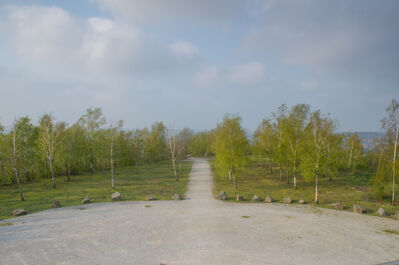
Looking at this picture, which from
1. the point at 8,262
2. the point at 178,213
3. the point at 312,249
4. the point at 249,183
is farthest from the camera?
the point at 249,183

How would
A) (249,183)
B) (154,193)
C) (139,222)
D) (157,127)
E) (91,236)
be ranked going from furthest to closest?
(157,127) → (249,183) → (154,193) → (139,222) → (91,236)

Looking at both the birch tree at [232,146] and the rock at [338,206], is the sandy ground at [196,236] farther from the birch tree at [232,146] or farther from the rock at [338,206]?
the birch tree at [232,146]

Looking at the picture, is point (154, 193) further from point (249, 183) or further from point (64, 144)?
point (64, 144)

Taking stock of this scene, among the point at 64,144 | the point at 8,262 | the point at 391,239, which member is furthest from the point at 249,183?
the point at 64,144

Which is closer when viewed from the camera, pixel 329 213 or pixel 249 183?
pixel 329 213

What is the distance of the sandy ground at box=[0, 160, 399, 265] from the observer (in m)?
10.2

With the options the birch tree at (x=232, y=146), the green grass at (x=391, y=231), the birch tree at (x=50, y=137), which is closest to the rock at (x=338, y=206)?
the green grass at (x=391, y=231)

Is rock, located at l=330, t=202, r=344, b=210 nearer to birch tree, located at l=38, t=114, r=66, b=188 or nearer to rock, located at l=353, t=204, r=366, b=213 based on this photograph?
rock, located at l=353, t=204, r=366, b=213

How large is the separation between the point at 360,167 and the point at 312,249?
41.8m

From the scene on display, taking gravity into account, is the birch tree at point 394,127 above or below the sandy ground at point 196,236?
above

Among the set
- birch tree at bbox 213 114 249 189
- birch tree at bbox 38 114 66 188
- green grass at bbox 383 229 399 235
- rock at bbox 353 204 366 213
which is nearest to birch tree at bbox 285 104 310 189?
birch tree at bbox 213 114 249 189

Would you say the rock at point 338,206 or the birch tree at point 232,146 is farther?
the birch tree at point 232,146

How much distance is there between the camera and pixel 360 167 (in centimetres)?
4272

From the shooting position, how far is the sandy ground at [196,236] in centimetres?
1017
